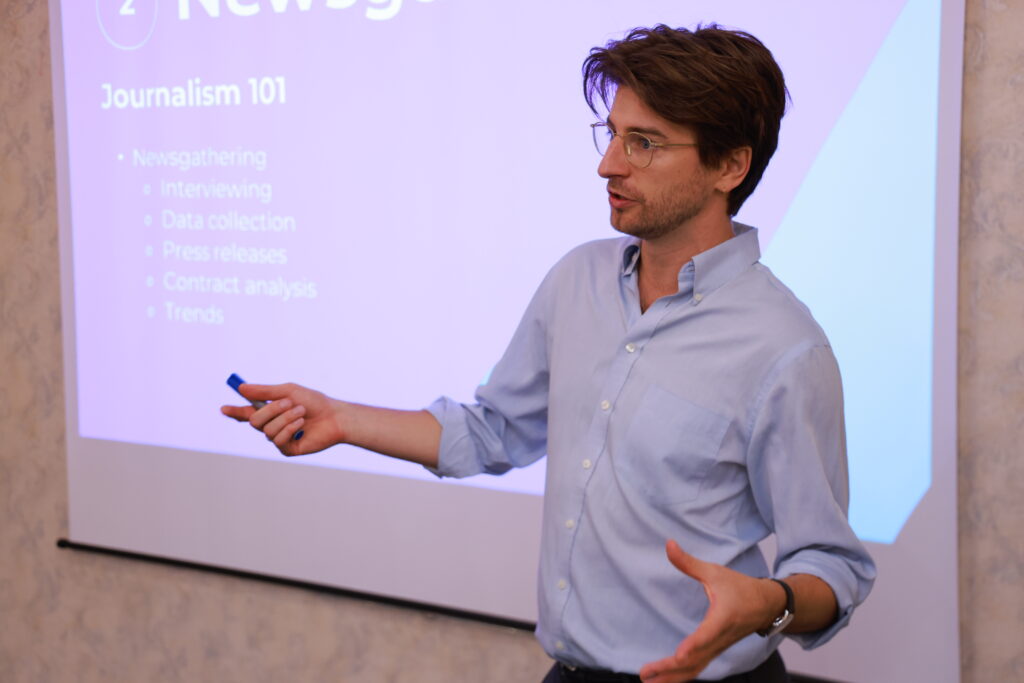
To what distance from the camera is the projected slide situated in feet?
6.27

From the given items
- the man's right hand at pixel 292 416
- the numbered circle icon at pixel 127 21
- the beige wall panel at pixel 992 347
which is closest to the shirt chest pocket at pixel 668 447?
the man's right hand at pixel 292 416

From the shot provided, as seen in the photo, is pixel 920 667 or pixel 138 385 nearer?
pixel 920 667

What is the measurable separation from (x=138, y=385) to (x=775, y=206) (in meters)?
1.87

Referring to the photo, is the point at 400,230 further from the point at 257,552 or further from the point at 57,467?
the point at 57,467

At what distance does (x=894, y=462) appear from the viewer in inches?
76.3

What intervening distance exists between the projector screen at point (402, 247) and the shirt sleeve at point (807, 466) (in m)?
0.74

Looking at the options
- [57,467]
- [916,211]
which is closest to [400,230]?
[916,211]

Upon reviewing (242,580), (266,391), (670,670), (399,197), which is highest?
(399,197)

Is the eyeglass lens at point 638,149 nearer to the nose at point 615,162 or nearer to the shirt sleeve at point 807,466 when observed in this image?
the nose at point 615,162

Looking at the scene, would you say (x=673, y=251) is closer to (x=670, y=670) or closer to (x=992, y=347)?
(x=670, y=670)

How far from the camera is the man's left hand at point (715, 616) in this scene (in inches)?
40.6

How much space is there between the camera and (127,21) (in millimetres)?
2750

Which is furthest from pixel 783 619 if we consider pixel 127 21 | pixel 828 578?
pixel 127 21

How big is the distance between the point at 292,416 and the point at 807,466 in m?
0.73
